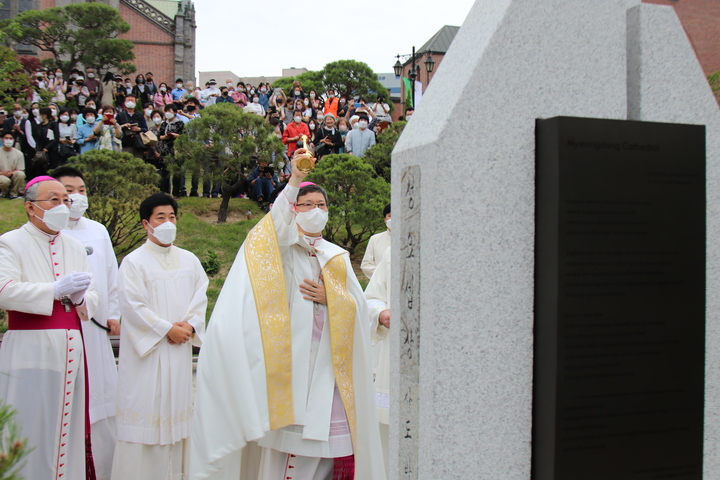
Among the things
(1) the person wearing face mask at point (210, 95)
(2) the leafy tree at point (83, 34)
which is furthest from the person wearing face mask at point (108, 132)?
(2) the leafy tree at point (83, 34)

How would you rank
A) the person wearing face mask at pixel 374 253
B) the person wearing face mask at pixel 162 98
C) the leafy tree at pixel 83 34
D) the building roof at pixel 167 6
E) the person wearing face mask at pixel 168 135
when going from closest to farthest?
the person wearing face mask at pixel 374 253 → the person wearing face mask at pixel 168 135 → the person wearing face mask at pixel 162 98 → the leafy tree at pixel 83 34 → the building roof at pixel 167 6

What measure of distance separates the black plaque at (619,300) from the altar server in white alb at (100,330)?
157 inches

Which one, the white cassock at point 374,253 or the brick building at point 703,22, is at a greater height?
the brick building at point 703,22

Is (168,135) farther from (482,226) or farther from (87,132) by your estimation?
(482,226)

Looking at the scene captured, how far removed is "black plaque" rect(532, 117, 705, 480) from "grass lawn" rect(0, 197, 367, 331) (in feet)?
28.0

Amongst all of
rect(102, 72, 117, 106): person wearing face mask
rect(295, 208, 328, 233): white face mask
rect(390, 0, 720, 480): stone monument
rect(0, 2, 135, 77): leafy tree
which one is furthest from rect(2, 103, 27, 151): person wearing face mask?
rect(0, 2, 135, 77): leafy tree

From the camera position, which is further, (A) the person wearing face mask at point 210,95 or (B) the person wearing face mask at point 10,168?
(A) the person wearing face mask at point 210,95

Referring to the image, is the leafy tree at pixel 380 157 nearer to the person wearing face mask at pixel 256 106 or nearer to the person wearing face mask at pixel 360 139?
the person wearing face mask at pixel 360 139

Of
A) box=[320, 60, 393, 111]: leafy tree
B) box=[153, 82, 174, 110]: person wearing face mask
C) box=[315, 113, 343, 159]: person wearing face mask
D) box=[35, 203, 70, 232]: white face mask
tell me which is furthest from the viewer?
box=[320, 60, 393, 111]: leafy tree

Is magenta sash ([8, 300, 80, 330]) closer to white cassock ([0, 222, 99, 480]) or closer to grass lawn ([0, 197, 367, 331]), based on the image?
white cassock ([0, 222, 99, 480])

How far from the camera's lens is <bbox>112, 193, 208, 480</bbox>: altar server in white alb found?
476 cm

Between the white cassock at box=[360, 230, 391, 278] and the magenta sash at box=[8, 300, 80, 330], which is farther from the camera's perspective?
the white cassock at box=[360, 230, 391, 278]

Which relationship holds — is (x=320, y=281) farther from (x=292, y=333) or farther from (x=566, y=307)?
(x=566, y=307)

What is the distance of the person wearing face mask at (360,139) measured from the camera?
15673 mm
